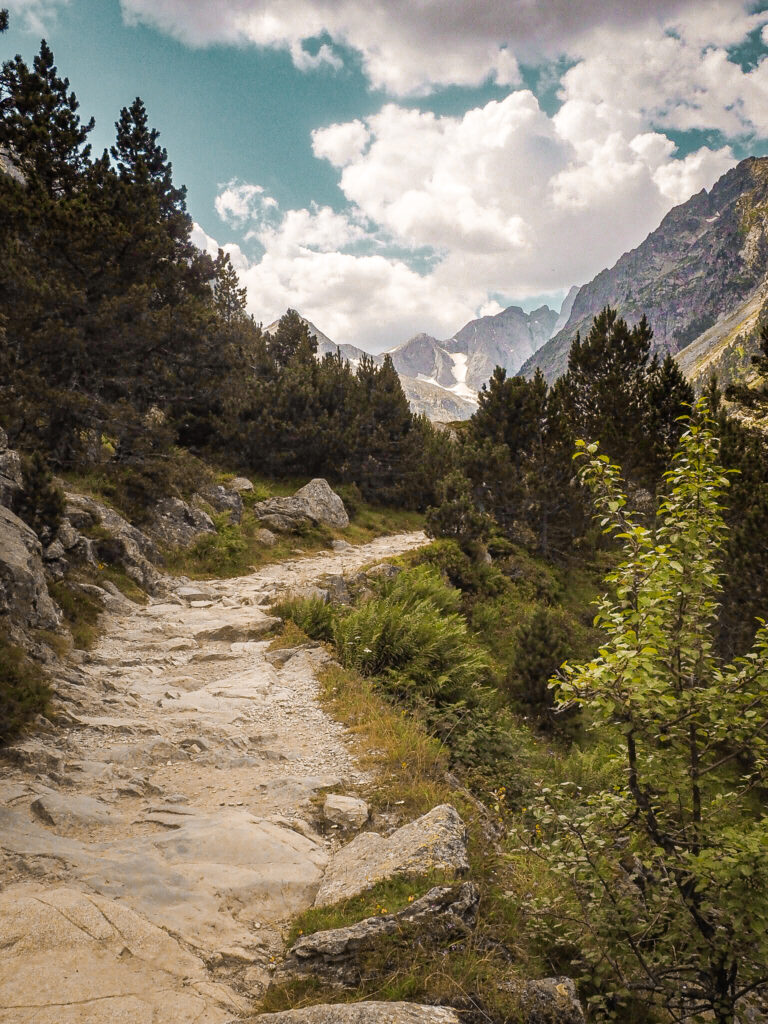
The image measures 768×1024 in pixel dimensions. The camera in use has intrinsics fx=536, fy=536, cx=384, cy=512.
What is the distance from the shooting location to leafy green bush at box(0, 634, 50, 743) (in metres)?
5.88

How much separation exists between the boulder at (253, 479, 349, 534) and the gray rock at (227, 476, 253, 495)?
137 centimetres

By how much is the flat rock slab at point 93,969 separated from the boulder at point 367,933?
465mm

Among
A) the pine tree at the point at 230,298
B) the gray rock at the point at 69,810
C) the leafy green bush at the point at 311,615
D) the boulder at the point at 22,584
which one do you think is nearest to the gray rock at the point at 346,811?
the gray rock at the point at 69,810

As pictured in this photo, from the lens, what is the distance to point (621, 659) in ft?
10.6

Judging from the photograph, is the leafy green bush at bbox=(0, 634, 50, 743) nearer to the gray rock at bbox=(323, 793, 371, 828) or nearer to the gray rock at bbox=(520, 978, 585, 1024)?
the gray rock at bbox=(323, 793, 371, 828)

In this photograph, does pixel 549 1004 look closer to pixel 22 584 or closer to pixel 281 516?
pixel 22 584

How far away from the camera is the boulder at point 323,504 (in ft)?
78.1

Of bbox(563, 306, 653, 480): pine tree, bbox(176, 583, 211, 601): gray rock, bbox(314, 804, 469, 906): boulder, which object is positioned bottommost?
bbox(314, 804, 469, 906): boulder

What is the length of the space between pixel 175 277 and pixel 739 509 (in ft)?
72.8

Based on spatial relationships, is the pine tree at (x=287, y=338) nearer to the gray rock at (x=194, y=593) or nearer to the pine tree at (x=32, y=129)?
the gray rock at (x=194, y=593)

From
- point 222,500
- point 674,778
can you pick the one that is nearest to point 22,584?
point 674,778

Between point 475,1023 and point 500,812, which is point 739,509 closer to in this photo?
point 500,812

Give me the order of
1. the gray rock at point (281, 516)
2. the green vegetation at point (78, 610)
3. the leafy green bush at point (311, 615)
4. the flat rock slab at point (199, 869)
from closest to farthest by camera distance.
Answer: the flat rock slab at point (199, 869) < the green vegetation at point (78, 610) < the leafy green bush at point (311, 615) < the gray rock at point (281, 516)

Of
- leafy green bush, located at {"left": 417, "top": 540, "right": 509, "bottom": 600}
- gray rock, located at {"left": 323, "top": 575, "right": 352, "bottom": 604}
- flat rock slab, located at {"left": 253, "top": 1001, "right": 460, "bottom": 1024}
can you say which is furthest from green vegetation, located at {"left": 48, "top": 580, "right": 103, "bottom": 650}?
leafy green bush, located at {"left": 417, "top": 540, "right": 509, "bottom": 600}
